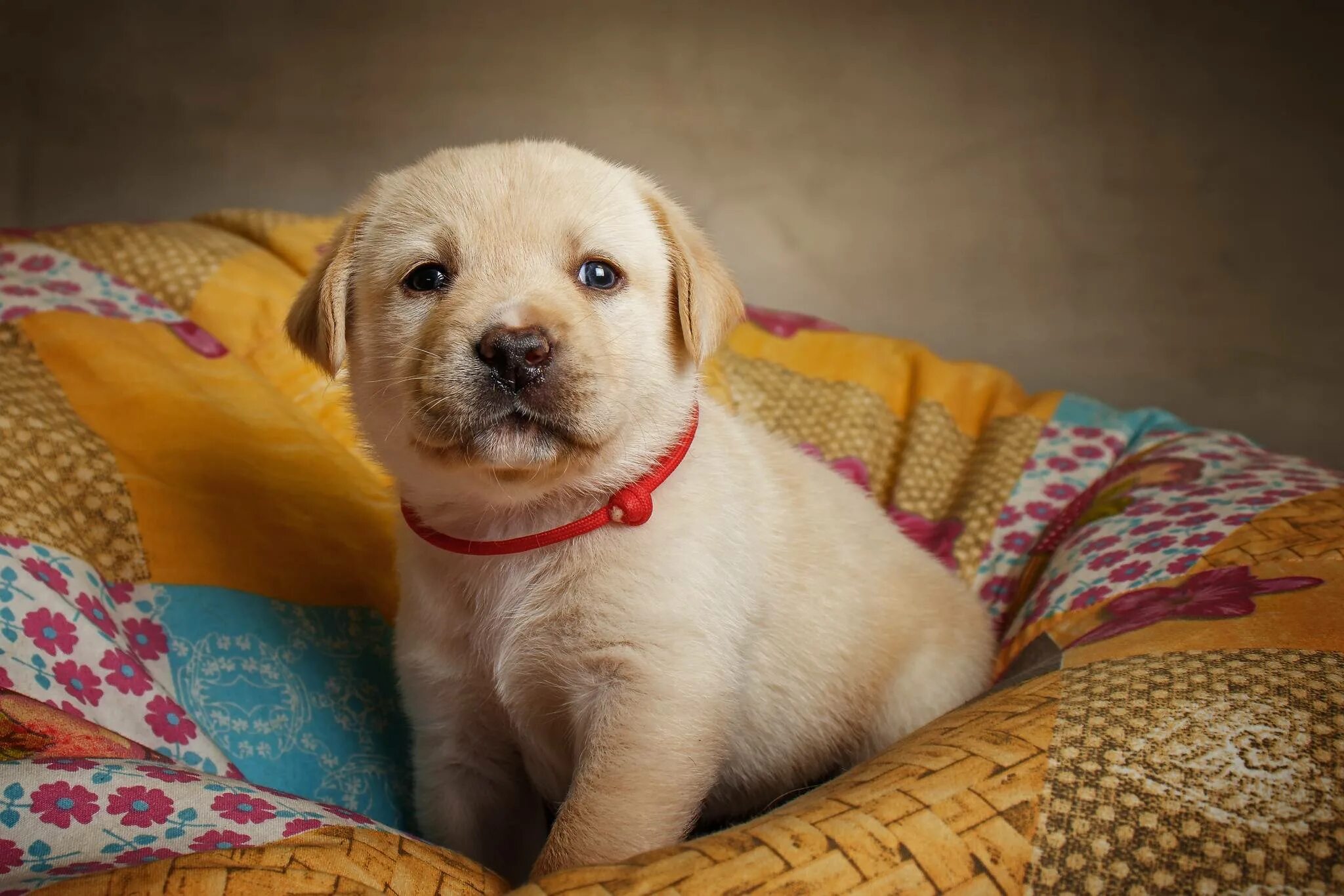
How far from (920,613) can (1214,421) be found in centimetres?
244

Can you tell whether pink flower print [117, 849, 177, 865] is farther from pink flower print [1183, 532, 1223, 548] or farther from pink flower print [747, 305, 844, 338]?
pink flower print [747, 305, 844, 338]

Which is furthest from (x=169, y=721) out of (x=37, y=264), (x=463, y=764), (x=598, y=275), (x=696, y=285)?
(x=37, y=264)

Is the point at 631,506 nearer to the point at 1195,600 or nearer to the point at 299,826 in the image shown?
the point at 299,826

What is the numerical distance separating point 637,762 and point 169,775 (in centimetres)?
66

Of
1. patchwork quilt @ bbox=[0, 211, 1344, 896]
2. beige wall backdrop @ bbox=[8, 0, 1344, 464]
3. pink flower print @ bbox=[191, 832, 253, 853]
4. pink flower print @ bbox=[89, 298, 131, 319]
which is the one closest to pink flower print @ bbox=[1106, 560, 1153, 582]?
patchwork quilt @ bbox=[0, 211, 1344, 896]

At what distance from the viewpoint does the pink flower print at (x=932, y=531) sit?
2.94m

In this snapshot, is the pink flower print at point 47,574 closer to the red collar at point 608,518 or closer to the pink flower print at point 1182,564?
the red collar at point 608,518

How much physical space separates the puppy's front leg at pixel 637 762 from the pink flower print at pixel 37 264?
1.98 metres

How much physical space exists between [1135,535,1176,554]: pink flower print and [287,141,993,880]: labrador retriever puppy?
479 mm

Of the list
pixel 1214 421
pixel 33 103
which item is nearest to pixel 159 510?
pixel 33 103

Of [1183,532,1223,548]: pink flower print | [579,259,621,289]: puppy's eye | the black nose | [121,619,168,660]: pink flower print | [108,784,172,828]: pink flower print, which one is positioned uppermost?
[579,259,621,289]: puppy's eye

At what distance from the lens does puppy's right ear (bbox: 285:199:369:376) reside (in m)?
1.82

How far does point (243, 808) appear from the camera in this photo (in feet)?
4.82

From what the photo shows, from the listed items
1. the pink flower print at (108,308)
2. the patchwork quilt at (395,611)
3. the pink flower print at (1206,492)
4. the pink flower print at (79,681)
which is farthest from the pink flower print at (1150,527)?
the pink flower print at (108,308)
